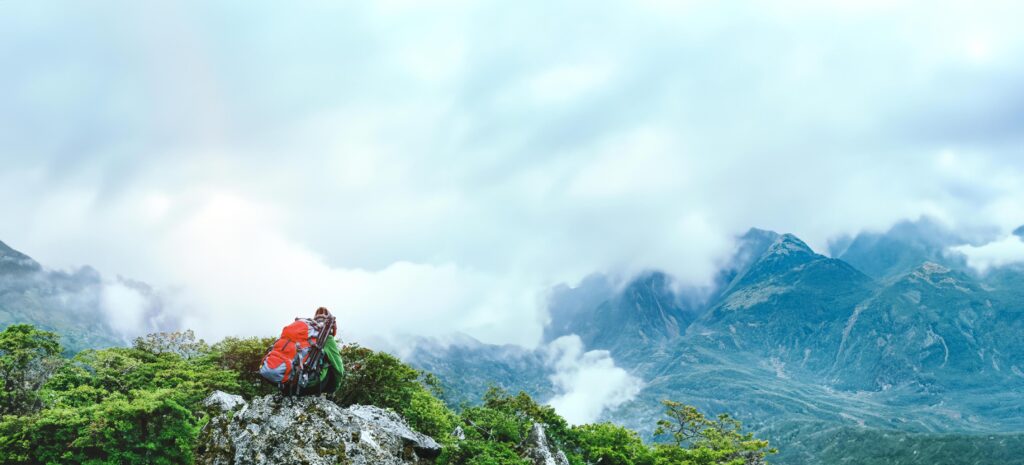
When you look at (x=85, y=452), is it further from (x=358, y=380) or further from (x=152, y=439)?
(x=358, y=380)

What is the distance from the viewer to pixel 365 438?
21719mm

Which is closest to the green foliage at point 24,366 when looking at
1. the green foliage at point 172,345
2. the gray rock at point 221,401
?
the green foliage at point 172,345

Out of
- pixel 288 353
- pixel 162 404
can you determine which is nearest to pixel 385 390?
pixel 162 404

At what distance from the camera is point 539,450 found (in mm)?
37688

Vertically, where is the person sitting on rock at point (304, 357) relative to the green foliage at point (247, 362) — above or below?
below

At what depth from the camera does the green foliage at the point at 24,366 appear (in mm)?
35844

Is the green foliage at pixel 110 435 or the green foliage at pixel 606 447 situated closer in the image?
the green foliage at pixel 110 435

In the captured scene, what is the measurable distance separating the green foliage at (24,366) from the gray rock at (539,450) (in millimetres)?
30384

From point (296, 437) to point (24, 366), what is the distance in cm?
3007

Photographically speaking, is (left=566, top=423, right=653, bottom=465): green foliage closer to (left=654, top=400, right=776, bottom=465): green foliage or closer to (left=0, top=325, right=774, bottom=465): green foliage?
(left=0, top=325, right=774, bottom=465): green foliage

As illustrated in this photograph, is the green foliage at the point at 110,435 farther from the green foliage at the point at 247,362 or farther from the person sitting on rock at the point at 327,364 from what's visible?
the green foliage at the point at 247,362

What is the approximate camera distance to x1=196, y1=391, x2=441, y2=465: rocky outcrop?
19.8 metres

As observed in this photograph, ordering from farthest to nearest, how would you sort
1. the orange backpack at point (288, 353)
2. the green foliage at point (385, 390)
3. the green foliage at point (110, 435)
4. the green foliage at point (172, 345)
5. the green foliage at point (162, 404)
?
the green foliage at point (172, 345) → the green foliage at point (385, 390) → the green foliage at point (162, 404) → the green foliage at point (110, 435) → the orange backpack at point (288, 353)

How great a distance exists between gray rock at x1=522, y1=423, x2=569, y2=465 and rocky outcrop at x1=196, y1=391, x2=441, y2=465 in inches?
617
